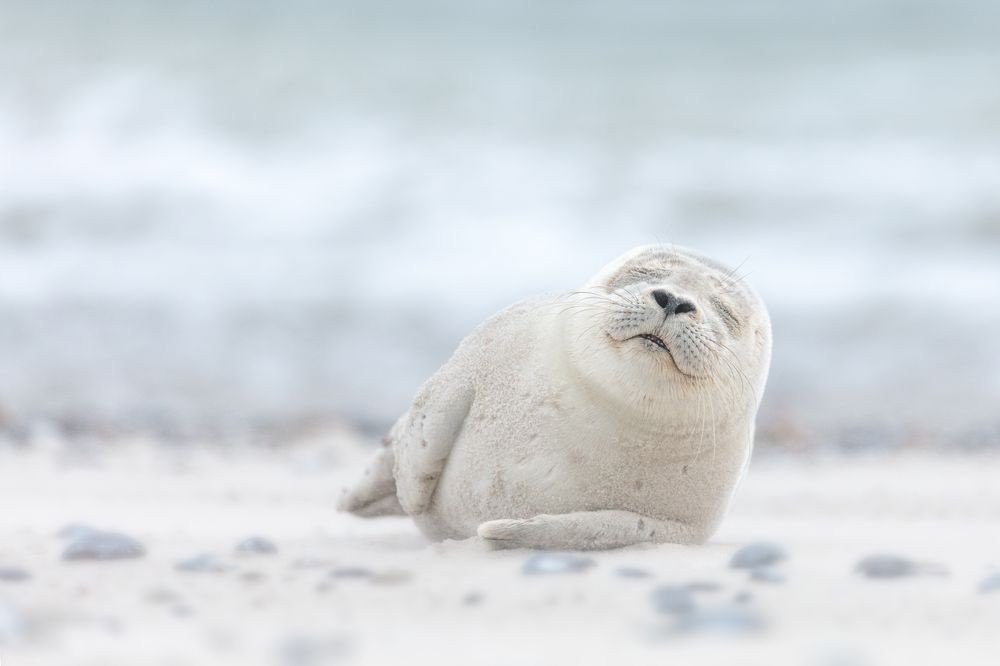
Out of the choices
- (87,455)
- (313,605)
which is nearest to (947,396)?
(87,455)

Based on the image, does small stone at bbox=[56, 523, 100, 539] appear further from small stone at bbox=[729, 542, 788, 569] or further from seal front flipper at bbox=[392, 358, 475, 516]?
small stone at bbox=[729, 542, 788, 569]

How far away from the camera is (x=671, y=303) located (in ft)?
11.8

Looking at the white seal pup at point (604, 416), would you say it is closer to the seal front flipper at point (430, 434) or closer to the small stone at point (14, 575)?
the seal front flipper at point (430, 434)

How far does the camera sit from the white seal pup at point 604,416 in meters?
3.62

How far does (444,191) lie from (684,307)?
11006 millimetres

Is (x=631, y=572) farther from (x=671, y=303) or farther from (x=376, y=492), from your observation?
(x=376, y=492)

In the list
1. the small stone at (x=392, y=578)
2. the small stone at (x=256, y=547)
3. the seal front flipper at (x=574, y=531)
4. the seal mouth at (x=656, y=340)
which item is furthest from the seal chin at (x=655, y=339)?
the small stone at (x=256, y=547)

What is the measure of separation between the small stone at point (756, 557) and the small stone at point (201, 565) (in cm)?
127

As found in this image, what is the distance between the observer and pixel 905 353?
10.6 meters

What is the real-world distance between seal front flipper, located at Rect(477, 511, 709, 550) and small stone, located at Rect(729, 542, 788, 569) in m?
0.39

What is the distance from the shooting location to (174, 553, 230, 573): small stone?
322cm

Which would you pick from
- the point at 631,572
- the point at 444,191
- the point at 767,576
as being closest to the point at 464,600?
the point at 631,572

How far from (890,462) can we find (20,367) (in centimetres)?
628

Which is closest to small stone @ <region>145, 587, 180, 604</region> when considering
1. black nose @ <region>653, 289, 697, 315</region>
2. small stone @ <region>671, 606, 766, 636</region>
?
small stone @ <region>671, 606, 766, 636</region>
